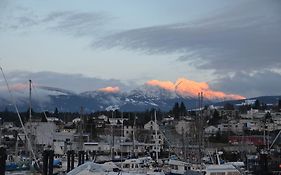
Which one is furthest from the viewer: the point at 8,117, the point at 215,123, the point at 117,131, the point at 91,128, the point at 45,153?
the point at 8,117

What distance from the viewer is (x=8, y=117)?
193125 millimetres

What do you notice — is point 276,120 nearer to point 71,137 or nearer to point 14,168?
point 71,137

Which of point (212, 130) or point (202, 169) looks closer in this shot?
point (202, 169)

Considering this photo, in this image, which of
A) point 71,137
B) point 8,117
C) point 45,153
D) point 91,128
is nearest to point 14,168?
point 45,153

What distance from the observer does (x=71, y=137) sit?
350ft

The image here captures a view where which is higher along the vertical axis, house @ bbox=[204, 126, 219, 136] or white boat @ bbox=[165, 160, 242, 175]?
house @ bbox=[204, 126, 219, 136]

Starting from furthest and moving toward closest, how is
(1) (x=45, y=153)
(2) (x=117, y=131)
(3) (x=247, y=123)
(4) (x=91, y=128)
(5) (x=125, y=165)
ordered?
(3) (x=247, y=123)
(2) (x=117, y=131)
(4) (x=91, y=128)
(5) (x=125, y=165)
(1) (x=45, y=153)

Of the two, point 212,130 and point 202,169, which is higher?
point 212,130

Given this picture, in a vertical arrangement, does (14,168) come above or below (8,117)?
below

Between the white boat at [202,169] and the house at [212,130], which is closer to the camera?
the white boat at [202,169]

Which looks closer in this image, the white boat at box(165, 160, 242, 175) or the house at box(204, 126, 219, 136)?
the white boat at box(165, 160, 242, 175)

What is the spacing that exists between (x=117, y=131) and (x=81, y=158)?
8657 cm

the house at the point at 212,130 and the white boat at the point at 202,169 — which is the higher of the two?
the house at the point at 212,130

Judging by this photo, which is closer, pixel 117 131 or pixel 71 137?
pixel 71 137
